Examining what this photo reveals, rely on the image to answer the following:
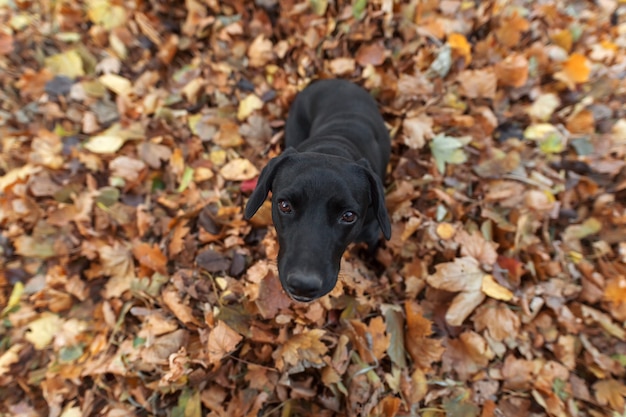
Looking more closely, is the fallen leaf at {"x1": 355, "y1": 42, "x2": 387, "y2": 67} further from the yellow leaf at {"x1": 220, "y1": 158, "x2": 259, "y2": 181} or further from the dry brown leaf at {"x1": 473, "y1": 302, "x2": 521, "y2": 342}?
the dry brown leaf at {"x1": 473, "y1": 302, "x2": 521, "y2": 342}

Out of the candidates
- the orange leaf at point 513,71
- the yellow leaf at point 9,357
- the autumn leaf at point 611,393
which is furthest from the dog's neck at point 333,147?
the yellow leaf at point 9,357

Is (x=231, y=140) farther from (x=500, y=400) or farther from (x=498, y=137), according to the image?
(x=500, y=400)

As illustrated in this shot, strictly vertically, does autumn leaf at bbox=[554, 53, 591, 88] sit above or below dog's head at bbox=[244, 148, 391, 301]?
above

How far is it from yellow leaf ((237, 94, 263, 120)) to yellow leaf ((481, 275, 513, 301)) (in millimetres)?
2448

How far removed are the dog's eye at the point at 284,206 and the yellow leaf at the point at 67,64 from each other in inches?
126

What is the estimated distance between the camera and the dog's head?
2.01 m

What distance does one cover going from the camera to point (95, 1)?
14.1 feet

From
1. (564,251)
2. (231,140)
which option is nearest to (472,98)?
(564,251)

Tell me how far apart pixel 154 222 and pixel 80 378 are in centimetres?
120

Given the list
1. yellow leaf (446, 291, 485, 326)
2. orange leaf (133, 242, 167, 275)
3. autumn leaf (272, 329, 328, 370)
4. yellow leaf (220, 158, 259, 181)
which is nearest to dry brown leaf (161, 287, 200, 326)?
orange leaf (133, 242, 167, 275)

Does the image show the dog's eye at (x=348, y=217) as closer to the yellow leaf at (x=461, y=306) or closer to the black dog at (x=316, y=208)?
the black dog at (x=316, y=208)

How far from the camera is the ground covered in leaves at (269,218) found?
2.53 metres

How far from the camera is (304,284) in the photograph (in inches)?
76.5

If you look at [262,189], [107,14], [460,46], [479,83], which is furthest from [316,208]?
[107,14]
